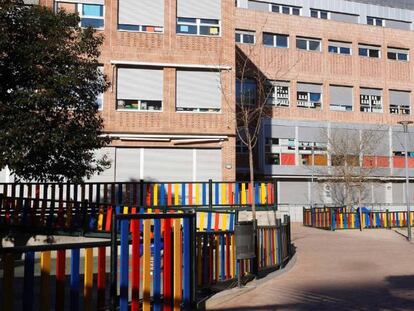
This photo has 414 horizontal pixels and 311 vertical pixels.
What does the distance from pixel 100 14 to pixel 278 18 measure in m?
17.6

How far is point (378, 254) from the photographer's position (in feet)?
48.1

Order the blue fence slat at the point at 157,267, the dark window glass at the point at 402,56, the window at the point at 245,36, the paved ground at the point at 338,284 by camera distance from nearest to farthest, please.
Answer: the blue fence slat at the point at 157,267 < the paved ground at the point at 338,284 < the window at the point at 245,36 < the dark window glass at the point at 402,56

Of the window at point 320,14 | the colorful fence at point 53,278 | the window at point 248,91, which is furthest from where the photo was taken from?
the window at point 320,14

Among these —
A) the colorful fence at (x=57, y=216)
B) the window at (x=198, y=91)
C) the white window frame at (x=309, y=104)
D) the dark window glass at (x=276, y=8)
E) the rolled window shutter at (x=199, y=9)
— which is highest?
the dark window glass at (x=276, y=8)

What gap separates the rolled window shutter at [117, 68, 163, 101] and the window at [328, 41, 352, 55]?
1926 centimetres

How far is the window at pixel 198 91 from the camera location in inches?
834

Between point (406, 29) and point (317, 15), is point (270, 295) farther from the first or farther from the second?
point (406, 29)

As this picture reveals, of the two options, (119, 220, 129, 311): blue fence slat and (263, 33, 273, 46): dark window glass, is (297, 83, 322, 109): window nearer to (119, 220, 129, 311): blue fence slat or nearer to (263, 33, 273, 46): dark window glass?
(263, 33, 273, 46): dark window glass

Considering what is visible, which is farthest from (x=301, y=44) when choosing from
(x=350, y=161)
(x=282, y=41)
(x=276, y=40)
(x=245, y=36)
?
(x=350, y=161)

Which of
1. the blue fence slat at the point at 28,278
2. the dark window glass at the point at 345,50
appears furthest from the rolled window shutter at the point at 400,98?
the blue fence slat at the point at 28,278

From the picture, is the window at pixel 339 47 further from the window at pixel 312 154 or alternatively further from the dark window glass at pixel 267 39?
the window at pixel 312 154

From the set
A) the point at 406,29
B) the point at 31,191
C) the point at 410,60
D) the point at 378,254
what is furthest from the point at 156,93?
the point at 406,29

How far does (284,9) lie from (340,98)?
792 cm

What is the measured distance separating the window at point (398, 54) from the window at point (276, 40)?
27.3 ft
